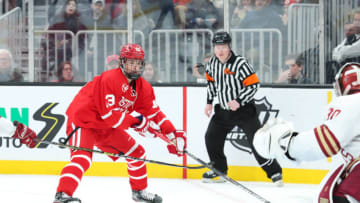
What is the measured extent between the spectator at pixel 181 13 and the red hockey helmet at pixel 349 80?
3.78 meters

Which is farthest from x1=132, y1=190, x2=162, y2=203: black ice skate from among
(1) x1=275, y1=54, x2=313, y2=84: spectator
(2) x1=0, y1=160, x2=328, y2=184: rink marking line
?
(1) x1=275, y1=54, x2=313, y2=84: spectator

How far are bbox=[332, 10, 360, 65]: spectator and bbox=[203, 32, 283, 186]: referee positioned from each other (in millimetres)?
1016

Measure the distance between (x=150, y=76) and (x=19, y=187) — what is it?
1688mm

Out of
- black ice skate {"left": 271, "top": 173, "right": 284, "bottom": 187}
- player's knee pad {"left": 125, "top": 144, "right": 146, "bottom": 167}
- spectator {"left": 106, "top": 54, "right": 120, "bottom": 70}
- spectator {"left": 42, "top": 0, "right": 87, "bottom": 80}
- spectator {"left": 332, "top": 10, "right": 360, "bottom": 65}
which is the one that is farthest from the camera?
spectator {"left": 42, "top": 0, "right": 87, "bottom": 80}

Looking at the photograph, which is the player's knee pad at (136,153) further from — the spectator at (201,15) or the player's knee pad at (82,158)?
the spectator at (201,15)

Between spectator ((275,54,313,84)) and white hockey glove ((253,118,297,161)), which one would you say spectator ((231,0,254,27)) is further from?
white hockey glove ((253,118,297,161))

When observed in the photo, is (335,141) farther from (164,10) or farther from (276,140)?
(164,10)

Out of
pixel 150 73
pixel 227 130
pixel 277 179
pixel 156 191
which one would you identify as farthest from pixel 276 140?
pixel 150 73

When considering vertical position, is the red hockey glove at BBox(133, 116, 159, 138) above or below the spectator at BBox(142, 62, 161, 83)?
below

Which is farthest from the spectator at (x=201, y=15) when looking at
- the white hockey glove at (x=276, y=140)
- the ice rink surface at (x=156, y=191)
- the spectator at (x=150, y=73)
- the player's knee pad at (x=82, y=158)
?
the white hockey glove at (x=276, y=140)

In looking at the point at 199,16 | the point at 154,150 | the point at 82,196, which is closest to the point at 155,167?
the point at 154,150

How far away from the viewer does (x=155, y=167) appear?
5148mm

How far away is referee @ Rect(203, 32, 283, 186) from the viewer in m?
4.73

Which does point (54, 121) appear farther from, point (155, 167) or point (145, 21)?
point (145, 21)
